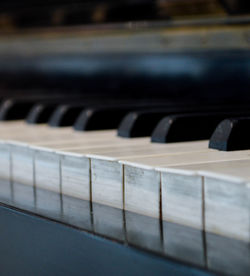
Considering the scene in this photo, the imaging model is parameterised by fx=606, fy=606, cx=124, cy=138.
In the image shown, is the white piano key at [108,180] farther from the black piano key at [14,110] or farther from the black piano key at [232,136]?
the black piano key at [14,110]

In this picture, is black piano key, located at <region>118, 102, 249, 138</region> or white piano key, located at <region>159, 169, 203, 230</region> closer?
white piano key, located at <region>159, 169, 203, 230</region>

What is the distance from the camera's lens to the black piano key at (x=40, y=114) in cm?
141

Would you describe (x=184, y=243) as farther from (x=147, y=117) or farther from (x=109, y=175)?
(x=147, y=117)

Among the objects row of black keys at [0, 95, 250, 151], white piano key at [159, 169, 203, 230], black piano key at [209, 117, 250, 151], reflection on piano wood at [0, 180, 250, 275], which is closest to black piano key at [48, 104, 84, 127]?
row of black keys at [0, 95, 250, 151]

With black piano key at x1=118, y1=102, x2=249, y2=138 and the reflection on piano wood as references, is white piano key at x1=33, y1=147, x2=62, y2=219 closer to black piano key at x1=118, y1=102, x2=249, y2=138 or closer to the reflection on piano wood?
the reflection on piano wood

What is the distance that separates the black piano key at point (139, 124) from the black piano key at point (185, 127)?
0.07 meters

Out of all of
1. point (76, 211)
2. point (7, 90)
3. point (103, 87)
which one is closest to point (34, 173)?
point (76, 211)

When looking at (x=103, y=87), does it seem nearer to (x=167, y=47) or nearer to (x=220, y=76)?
(x=167, y=47)

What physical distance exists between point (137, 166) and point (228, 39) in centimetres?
59

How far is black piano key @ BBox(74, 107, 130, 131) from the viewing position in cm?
122

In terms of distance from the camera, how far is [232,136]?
2.90ft

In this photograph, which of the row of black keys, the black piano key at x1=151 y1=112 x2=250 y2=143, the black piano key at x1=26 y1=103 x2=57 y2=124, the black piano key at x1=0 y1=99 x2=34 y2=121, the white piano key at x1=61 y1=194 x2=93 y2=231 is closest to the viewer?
the white piano key at x1=61 y1=194 x2=93 y2=231

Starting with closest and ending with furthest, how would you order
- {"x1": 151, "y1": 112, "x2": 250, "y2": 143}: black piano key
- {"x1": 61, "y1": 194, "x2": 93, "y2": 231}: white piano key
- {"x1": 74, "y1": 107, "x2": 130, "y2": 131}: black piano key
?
{"x1": 61, "y1": 194, "x2": 93, "y2": 231}: white piano key, {"x1": 151, "y1": 112, "x2": 250, "y2": 143}: black piano key, {"x1": 74, "y1": 107, "x2": 130, "y2": 131}: black piano key

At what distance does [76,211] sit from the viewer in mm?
843
